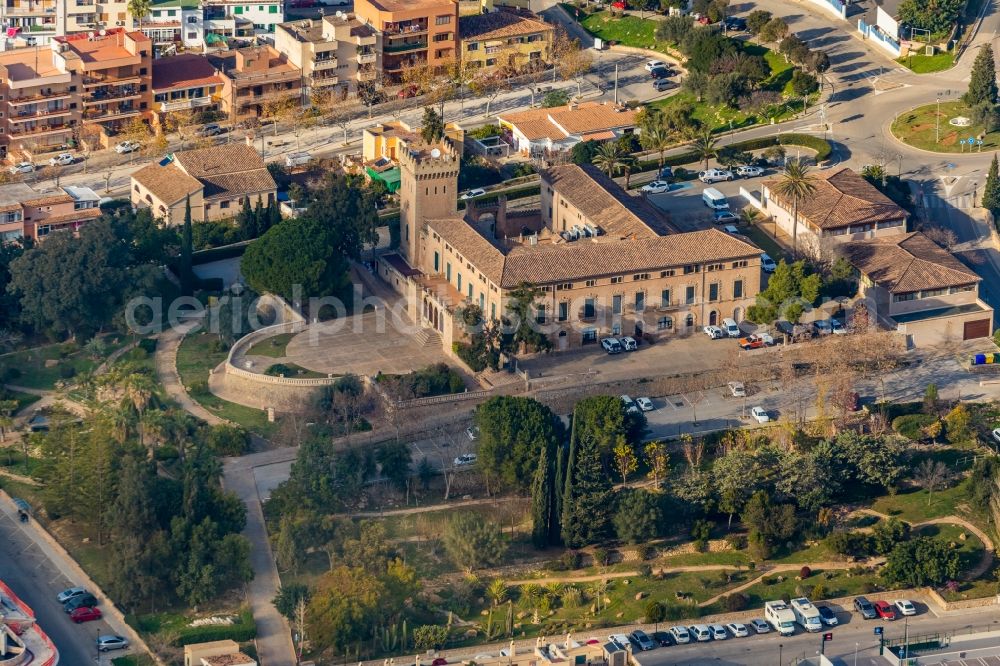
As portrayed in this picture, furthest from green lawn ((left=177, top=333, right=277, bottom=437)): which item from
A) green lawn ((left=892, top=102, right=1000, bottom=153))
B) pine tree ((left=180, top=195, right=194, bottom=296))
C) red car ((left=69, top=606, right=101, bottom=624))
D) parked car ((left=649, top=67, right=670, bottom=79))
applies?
green lawn ((left=892, top=102, right=1000, bottom=153))

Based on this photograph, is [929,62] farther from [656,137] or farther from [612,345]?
[612,345]

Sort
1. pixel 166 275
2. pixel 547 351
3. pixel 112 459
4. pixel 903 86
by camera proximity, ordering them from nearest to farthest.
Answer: pixel 112 459 → pixel 547 351 → pixel 166 275 → pixel 903 86

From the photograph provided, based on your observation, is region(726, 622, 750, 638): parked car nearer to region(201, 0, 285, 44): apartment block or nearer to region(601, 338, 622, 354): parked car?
region(601, 338, 622, 354): parked car

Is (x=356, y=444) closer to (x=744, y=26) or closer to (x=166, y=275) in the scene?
(x=166, y=275)

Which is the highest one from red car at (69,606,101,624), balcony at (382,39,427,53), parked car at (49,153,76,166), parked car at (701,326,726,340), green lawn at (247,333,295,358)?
parked car at (701,326,726,340)

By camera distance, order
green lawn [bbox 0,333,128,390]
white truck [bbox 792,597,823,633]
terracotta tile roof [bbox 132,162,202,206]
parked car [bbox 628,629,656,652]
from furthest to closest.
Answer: terracotta tile roof [bbox 132,162,202,206] < green lawn [bbox 0,333,128,390] < white truck [bbox 792,597,823,633] < parked car [bbox 628,629,656,652]

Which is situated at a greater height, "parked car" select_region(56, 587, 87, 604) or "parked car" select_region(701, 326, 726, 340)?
"parked car" select_region(701, 326, 726, 340)

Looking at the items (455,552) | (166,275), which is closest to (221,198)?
(166,275)
